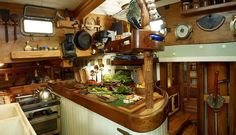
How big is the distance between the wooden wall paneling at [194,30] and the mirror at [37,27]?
6.51ft

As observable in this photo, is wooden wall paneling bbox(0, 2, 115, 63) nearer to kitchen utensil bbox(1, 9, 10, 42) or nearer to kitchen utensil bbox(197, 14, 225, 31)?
kitchen utensil bbox(1, 9, 10, 42)

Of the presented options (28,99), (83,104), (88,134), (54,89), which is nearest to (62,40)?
(54,89)

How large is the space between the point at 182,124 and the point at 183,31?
2.38 metres

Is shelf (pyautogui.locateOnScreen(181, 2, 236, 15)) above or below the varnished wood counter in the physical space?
above

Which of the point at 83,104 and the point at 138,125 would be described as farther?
the point at 83,104

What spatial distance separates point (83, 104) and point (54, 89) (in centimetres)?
108

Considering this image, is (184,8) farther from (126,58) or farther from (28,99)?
(28,99)

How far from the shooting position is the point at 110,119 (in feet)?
5.41

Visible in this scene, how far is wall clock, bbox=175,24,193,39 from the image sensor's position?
268cm

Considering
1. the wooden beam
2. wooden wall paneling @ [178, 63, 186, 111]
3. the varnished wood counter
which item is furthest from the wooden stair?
the wooden beam

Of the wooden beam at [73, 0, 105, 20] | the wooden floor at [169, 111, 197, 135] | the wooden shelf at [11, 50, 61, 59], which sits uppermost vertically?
the wooden beam at [73, 0, 105, 20]

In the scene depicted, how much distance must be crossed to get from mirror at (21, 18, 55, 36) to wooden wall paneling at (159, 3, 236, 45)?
198 cm

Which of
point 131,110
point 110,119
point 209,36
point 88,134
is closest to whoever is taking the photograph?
point 131,110

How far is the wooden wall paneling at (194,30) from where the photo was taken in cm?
234
